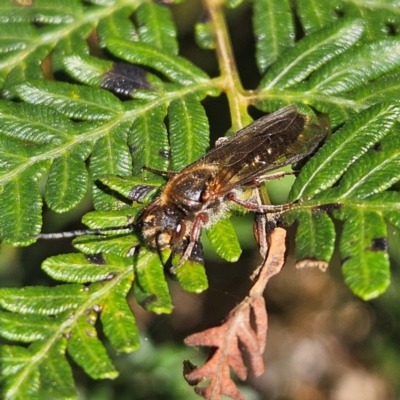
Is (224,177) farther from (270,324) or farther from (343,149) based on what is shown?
(270,324)

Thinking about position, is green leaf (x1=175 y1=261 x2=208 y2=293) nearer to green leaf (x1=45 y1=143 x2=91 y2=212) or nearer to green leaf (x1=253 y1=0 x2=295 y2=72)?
green leaf (x1=45 y1=143 x2=91 y2=212)

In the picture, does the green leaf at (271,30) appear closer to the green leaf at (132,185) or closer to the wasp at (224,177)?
the wasp at (224,177)

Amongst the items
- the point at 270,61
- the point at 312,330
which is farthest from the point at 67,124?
the point at 312,330

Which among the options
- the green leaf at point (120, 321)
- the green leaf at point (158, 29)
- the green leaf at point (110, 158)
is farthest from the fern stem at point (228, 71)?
the green leaf at point (120, 321)

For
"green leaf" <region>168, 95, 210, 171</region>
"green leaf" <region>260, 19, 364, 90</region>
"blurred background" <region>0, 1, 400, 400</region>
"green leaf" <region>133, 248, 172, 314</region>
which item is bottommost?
"blurred background" <region>0, 1, 400, 400</region>

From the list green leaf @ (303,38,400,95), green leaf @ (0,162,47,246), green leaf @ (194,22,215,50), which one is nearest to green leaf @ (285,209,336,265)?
green leaf @ (303,38,400,95)

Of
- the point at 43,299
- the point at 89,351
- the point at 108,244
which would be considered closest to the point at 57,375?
the point at 89,351

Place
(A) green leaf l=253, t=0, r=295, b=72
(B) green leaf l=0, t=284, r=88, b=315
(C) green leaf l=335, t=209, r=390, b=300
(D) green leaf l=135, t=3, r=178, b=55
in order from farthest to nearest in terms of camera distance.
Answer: (D) green leaf l=135, t=3, r=178, b=55 < (A) green leaf l=253, t=0, r=295, b=72 < (B) green leaf l=0, t=284, r=88, b=315 < (C) green leaf l=335, t=209, r=390, b=300

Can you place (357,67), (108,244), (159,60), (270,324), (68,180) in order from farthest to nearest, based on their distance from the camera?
(270,324) → (159,60) → (357,67) → (68,180) → (108,244)
